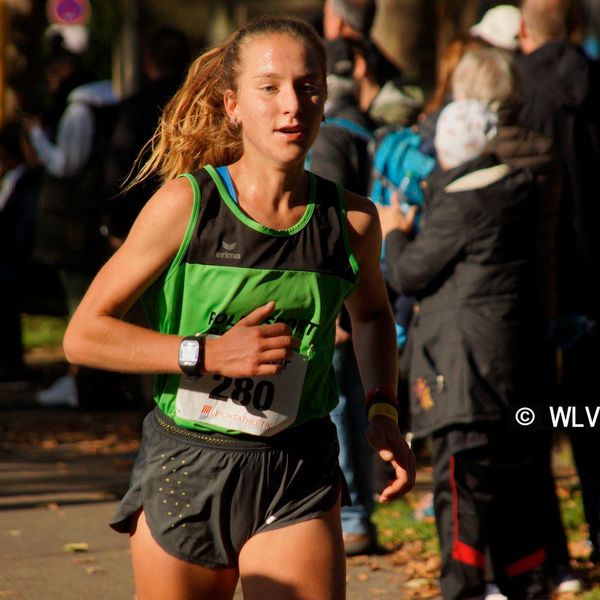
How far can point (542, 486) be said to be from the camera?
5.32 meters

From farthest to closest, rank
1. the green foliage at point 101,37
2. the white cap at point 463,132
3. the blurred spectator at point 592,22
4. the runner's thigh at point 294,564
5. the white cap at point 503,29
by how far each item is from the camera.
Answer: the green foliage at point 101,37 → the blurred spectator at point 592,22 → the white cap at point 503,29 → the white cap at point 463,132 → the runner's thigh at point 294,564

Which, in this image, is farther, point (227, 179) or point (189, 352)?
point (227, 179)

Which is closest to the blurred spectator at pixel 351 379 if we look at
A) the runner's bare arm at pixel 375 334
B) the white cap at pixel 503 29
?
the white cap at pixel 503 29

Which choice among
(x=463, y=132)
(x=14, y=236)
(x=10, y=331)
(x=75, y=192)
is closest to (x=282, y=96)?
(x=463, y=132)

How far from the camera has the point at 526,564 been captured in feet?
17.1

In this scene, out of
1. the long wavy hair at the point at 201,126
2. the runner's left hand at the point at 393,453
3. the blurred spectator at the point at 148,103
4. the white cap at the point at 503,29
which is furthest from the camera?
the blurred spectator at the point at 148,103

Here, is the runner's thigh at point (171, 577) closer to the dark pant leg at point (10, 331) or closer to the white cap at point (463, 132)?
the white cap at point (463, 132)

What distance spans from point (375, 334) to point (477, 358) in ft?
4.88

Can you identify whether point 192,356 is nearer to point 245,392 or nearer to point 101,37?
point 245,392

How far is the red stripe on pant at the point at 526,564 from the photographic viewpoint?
5211 millimetres

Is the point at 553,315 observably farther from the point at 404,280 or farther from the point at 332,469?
the point at 332,469

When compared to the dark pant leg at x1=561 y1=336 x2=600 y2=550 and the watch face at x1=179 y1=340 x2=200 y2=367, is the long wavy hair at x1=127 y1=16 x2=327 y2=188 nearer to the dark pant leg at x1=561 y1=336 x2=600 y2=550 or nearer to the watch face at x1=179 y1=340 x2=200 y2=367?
the watch face at x1=179 y1=340 x2=200 y2=367

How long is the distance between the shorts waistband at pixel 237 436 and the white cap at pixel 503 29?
15.4 feet

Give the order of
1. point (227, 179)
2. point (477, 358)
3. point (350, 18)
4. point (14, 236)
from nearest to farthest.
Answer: point (227, 179) < point (477, 358) < point (350, 18) < point (14, 236)
